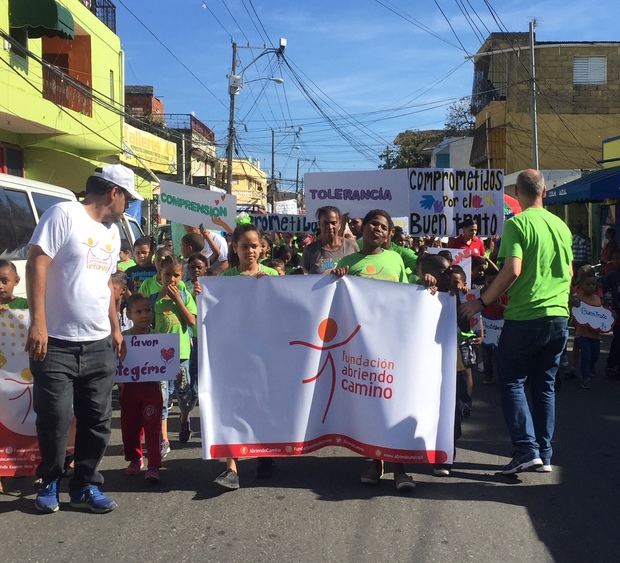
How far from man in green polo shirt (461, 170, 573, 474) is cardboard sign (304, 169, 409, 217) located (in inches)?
161

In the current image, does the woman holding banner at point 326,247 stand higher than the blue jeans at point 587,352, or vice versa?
the woman holding banner at point 326,247

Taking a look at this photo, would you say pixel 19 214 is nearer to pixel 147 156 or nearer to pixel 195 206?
pixel 195 206

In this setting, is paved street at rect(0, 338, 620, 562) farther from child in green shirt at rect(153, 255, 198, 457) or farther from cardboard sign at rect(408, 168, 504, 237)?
cardboard sign at rect(408, 168, 504, 237)

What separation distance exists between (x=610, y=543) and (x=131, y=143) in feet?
88.3

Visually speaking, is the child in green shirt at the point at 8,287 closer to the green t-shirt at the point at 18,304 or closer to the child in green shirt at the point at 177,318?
the green t-shirt at the point at 18,304

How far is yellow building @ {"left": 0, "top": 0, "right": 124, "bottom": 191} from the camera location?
1658 cm

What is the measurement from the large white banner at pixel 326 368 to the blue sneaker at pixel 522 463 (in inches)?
19.9

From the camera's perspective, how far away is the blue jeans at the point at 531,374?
4.98 m

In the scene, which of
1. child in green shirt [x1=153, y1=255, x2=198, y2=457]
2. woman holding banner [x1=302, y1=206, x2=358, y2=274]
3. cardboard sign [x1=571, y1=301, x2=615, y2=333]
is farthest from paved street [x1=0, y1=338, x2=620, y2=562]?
cardboard sign [x1=571, y1=301, x2=615, y2=333]

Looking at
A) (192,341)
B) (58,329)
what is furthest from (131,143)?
(58,329)

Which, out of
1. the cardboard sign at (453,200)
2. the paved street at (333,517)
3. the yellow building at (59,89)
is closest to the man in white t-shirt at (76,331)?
the paved street at (333,517)

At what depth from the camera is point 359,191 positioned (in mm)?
9219

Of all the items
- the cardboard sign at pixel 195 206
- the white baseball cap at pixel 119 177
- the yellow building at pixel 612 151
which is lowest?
the white baseball cap at pixel 119 177

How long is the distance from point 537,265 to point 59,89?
17.2 meters
